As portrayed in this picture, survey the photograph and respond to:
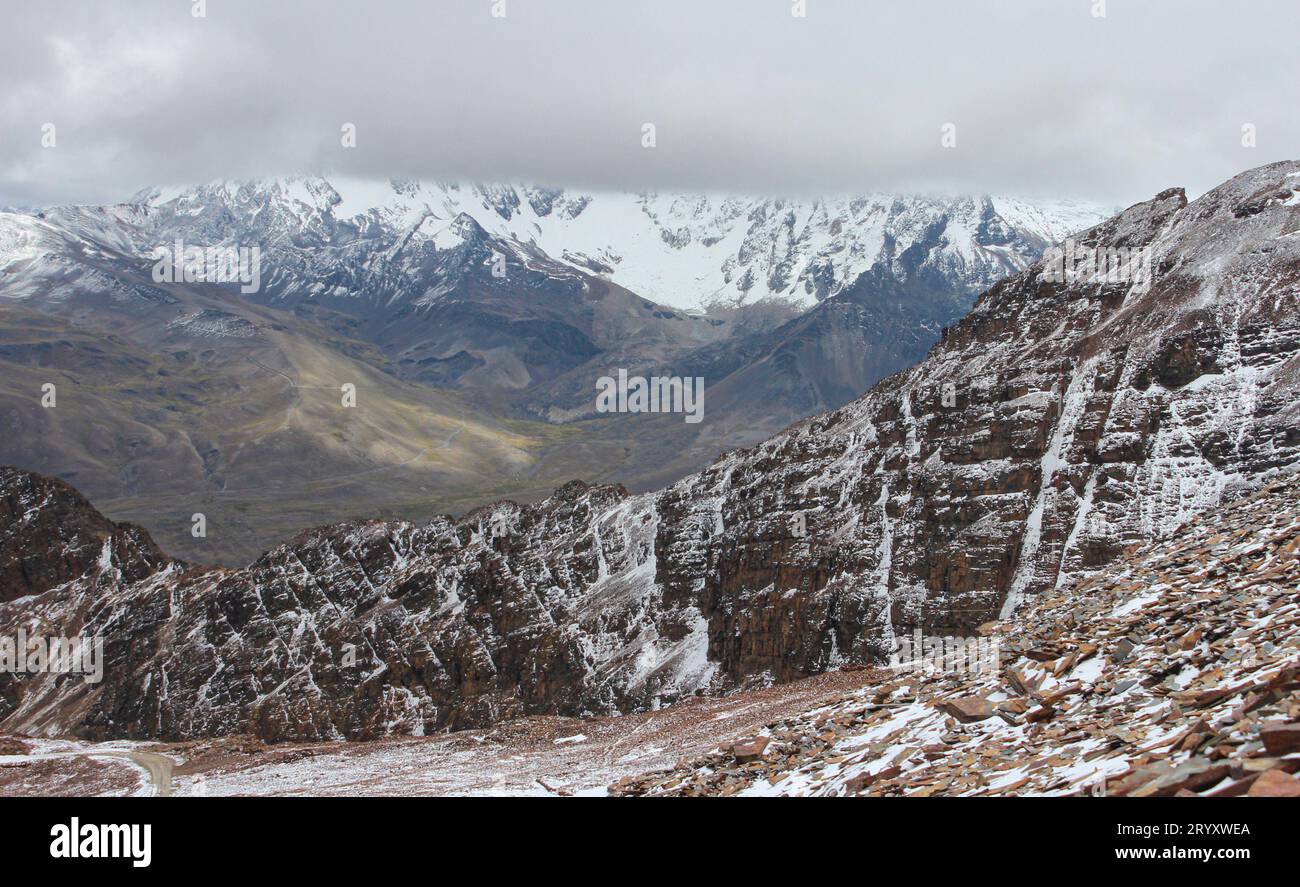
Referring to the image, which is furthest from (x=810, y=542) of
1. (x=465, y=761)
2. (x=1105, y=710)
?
(x=1105, y=710)

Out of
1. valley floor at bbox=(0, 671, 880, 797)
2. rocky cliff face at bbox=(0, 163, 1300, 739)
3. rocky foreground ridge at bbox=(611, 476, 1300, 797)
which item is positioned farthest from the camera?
rocky cliff face at bbox=(0, 163, 1300, 739)

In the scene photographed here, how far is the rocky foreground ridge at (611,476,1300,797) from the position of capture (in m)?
15.5

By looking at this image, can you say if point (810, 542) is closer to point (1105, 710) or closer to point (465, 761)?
point (465, 761)

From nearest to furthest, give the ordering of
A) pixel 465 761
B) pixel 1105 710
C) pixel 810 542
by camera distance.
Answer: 1. pixel 1105 710
2. pixel 465 761
3. pixel 810 542

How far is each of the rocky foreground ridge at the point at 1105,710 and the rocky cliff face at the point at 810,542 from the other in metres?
54.2

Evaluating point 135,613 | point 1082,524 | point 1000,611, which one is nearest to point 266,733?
point 135,613

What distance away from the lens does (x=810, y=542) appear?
4124 inches

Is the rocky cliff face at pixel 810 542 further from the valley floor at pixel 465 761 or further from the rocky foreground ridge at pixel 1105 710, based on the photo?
the rocky foreground ridge at pixel 1105 710

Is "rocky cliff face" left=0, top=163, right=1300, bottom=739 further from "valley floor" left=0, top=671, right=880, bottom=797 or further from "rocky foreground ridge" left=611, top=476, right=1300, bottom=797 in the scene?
"rocky foreground ridge" left=611, top=476, right=1300, bottom=797

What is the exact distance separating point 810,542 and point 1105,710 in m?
85.0

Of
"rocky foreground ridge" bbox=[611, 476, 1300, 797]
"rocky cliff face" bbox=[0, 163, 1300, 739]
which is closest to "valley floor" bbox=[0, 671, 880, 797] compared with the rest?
"rocky foreground ridge" bbox=[611, 476, 1300, 797]

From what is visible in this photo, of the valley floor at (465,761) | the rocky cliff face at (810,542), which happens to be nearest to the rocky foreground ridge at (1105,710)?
the valley floor at (465,761)

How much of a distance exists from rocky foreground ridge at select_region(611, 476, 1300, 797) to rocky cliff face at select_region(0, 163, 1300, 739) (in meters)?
54.2
